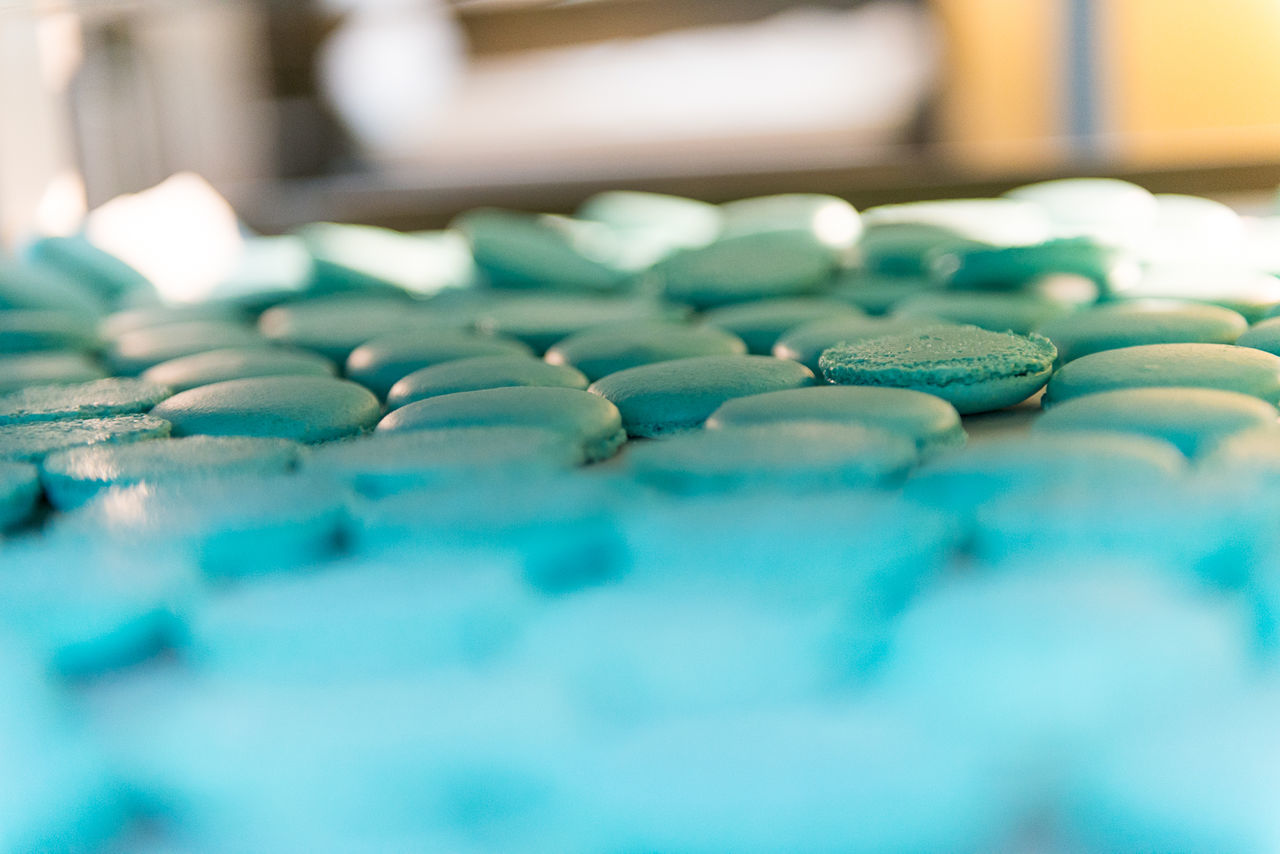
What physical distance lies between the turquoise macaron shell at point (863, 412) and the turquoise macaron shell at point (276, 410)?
297 mm

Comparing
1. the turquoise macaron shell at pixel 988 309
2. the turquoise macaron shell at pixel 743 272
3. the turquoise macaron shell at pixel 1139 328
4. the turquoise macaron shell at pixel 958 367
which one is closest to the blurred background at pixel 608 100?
the turquoise macaron shell at pixel 743 272

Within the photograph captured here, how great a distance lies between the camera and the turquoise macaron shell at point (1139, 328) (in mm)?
915

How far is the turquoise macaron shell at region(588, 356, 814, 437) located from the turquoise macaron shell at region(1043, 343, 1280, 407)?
0.68 ft

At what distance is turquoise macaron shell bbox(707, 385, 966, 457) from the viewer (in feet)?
2.34

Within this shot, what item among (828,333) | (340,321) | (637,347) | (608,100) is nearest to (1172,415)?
(828,333)

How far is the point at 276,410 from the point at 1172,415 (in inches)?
25.7

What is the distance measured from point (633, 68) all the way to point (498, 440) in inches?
135

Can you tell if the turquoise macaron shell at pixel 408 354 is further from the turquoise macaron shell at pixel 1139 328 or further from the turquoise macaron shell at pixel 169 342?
the turquoise macaron shell at pixel 1139 328

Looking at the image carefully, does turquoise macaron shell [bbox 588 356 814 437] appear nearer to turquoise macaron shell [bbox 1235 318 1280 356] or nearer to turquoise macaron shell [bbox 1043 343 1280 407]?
turquoise macaron shell [bbox 1043 343 1280 407]

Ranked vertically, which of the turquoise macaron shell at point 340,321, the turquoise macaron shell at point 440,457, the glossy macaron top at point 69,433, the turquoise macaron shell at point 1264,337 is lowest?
the turquoise macaron shell at point 340,321

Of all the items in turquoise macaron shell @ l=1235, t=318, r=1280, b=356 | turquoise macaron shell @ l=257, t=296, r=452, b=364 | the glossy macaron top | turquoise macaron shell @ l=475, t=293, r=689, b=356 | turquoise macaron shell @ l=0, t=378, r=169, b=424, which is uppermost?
turquoise macaron shell @ l=1235, t=318, r=1280, b=356

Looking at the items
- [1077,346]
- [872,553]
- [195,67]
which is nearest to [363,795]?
[872,553]

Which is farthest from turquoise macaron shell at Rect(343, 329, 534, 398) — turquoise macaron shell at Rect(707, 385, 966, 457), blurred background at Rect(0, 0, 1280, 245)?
blurred background at Rect(0, 0, 1280, 245)

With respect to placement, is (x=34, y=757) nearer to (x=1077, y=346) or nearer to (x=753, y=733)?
(x=753, y=733)
